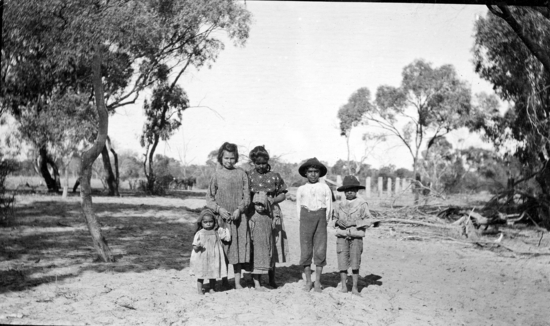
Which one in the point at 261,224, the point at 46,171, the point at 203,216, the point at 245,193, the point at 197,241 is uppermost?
the point at 46,171

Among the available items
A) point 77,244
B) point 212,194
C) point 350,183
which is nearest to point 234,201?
point 212,194

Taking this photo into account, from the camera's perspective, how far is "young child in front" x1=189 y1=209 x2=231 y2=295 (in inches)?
211

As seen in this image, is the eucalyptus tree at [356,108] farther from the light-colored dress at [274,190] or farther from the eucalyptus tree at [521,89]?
the light-colored dress at [274,190]

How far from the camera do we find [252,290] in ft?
18.4

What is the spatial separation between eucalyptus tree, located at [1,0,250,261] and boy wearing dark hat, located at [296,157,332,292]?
299cm

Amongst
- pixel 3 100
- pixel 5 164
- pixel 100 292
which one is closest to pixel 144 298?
pixel 100 292

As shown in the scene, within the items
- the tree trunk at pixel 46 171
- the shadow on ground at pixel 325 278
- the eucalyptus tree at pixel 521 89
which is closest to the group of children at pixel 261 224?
A: the shadow on ground at pixel 325 278

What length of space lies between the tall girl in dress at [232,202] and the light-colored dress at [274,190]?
148mm

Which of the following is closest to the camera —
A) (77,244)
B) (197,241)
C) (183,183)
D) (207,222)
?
(197,241)

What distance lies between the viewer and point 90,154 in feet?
22.8

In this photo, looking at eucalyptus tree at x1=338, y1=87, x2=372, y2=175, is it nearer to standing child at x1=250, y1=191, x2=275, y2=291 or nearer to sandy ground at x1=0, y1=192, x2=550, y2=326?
sandy ground at x1=0, y1=192, x2=550, y2=326

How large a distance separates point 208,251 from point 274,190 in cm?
106

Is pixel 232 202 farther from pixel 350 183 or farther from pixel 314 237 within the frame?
pixel 350 183

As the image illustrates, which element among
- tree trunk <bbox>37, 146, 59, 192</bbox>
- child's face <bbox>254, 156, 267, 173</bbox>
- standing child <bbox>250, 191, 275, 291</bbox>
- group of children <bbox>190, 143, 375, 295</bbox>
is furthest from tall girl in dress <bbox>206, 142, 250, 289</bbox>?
tree trunk <bbox>37, 146, 59, 192</bbox>
